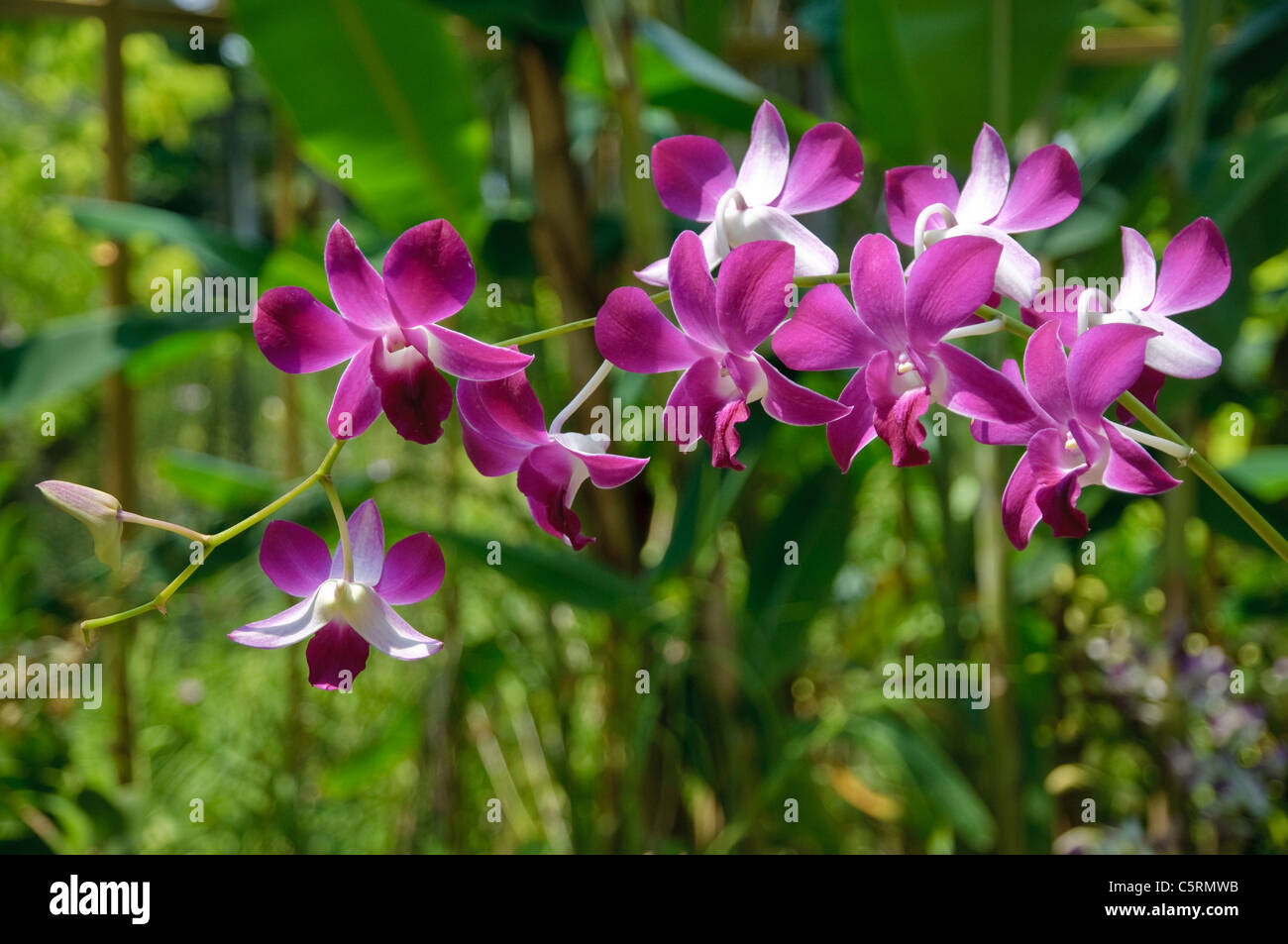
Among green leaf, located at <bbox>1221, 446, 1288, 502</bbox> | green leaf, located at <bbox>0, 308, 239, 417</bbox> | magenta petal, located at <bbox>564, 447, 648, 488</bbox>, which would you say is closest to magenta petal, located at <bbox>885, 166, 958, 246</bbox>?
magenta petal, located at <bbox>564, 447, 648, 488</bbox>

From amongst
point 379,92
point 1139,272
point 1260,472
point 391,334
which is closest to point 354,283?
point 391,334

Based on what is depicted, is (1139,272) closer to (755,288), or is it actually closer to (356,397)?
(755,288)

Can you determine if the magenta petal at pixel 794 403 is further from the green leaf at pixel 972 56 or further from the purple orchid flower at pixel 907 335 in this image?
the green leaf at pixel 972 56

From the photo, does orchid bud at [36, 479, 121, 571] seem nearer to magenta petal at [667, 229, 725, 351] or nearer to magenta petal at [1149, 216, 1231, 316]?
magenta petal at [667, 229, 725, 351]

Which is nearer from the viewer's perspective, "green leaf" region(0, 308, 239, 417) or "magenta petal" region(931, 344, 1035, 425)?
"magenta petal" region(931, 344, 1035, 425)

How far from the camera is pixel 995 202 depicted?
0.30 meters

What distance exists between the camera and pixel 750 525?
1421mm

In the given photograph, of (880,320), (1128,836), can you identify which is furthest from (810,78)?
(880,320)

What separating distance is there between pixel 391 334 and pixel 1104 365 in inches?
7.5

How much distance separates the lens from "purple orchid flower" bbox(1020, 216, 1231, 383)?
287 mm

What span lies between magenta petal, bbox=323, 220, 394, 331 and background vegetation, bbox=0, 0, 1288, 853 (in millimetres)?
607

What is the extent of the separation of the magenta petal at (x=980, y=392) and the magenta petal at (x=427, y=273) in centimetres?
12

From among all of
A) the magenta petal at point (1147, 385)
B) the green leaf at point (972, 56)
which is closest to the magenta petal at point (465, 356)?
the magenta petal at point (1147, 385)
